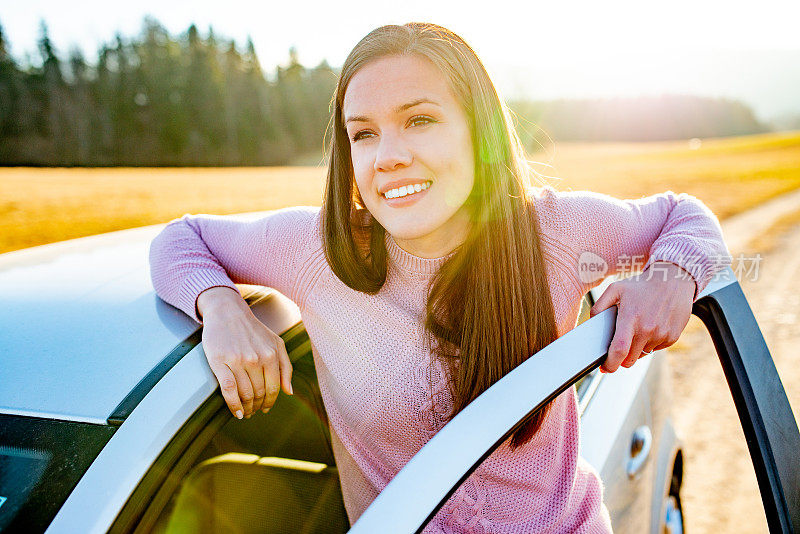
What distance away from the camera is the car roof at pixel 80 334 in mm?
1178

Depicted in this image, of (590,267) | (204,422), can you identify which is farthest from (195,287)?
(590,267)

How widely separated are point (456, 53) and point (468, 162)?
275mm

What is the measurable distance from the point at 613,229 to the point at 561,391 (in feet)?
2.21

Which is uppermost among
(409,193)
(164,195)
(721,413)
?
(409,193)

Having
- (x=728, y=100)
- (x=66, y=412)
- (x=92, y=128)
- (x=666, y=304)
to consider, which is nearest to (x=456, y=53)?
(x=666, y=304)

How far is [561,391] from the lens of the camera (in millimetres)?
1104

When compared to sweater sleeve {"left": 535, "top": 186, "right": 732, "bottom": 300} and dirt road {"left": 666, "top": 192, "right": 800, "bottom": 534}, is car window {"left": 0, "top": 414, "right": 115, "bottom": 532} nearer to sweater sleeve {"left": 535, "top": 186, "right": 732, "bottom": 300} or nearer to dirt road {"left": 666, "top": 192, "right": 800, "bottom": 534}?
sweater sleeve {"left": 535, "top": 186, "right": 732, "bottom": 300}

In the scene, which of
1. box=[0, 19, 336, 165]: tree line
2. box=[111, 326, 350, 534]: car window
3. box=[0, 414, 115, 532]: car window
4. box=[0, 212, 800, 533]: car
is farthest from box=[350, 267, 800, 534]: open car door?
box=[0, 19, 336, 165]: tree line

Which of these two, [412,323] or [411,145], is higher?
[411,145]

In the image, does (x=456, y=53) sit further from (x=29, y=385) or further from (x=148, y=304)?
(x=29, y=385)

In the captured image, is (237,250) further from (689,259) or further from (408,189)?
(689,259)

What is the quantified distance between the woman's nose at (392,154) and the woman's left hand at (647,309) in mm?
559

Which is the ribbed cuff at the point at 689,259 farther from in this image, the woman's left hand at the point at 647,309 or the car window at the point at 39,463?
the car window at the point at 39,463

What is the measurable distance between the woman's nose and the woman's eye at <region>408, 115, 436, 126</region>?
0.05 metres
